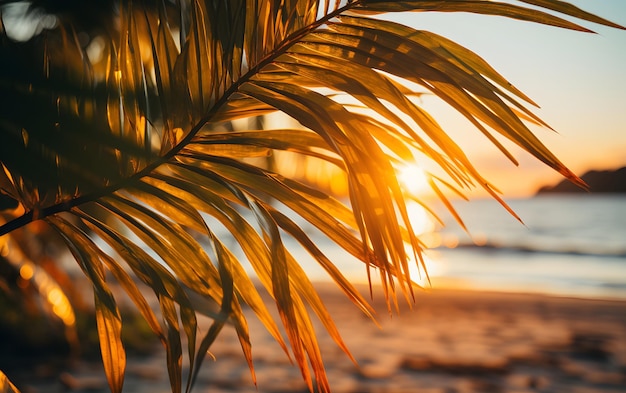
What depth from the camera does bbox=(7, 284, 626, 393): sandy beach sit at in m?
3.89

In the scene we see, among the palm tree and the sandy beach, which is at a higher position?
the palm tree

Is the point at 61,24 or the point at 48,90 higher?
the point at 61,24

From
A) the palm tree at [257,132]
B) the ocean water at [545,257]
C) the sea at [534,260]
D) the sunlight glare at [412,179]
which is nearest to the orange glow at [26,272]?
the palm tree at [257,132]

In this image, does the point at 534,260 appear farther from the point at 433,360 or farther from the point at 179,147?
the point at 179,147

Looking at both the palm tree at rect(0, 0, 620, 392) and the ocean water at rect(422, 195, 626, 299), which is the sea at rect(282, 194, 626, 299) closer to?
the ocean water at rect(422, 195, 626, 299)

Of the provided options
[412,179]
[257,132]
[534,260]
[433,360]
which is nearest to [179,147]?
[257,132]

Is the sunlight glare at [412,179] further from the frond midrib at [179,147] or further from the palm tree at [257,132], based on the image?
the frond midrib at [179,147]

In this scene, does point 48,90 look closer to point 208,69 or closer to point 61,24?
point 208,69

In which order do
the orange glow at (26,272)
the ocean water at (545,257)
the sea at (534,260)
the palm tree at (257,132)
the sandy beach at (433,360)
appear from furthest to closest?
the ocean water at (545,257)
the sea at (534,260)
the sandy beach at (433,360)
the orange glow at (26,272)
the palm tree at (257,132)

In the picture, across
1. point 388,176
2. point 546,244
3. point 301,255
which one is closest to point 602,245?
point 546,244

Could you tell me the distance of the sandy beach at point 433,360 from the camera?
12.8 ft

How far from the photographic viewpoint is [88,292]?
757 centimetres

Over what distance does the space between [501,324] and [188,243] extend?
6201 millimetres

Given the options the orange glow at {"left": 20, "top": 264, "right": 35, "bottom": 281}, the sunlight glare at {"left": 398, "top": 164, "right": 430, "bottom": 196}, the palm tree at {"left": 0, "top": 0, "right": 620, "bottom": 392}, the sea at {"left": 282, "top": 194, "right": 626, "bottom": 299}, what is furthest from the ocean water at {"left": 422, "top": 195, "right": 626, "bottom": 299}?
the palm tree at {"left": 0, "top": 0, "right": 620, "bottom": 392}
